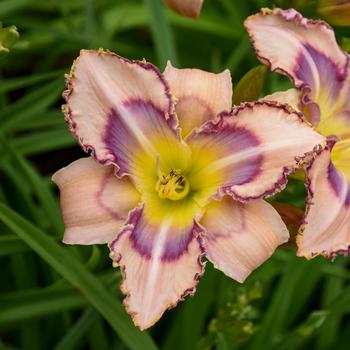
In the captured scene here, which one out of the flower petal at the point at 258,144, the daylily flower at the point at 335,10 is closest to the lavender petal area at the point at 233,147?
the flower petal at the point at 258,144

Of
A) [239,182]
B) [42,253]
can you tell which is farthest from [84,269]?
[239,182]

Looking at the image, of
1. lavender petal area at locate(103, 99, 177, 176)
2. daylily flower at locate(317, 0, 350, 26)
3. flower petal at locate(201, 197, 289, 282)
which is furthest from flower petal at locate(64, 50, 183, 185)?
daylily flower at locate(317, 0, 350, 26)

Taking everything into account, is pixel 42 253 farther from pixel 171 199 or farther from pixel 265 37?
pixel 265 37

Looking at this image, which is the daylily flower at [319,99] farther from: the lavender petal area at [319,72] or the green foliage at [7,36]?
the green foliage at [7,36]

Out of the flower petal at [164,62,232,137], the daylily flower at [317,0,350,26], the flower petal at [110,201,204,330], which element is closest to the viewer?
the flower petal at [110,201,204,330]

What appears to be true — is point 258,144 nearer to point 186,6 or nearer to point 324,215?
point 324,215

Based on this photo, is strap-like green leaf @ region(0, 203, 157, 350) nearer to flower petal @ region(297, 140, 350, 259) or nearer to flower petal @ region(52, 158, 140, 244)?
flower petal @ region(52, 158, 140, 244)
